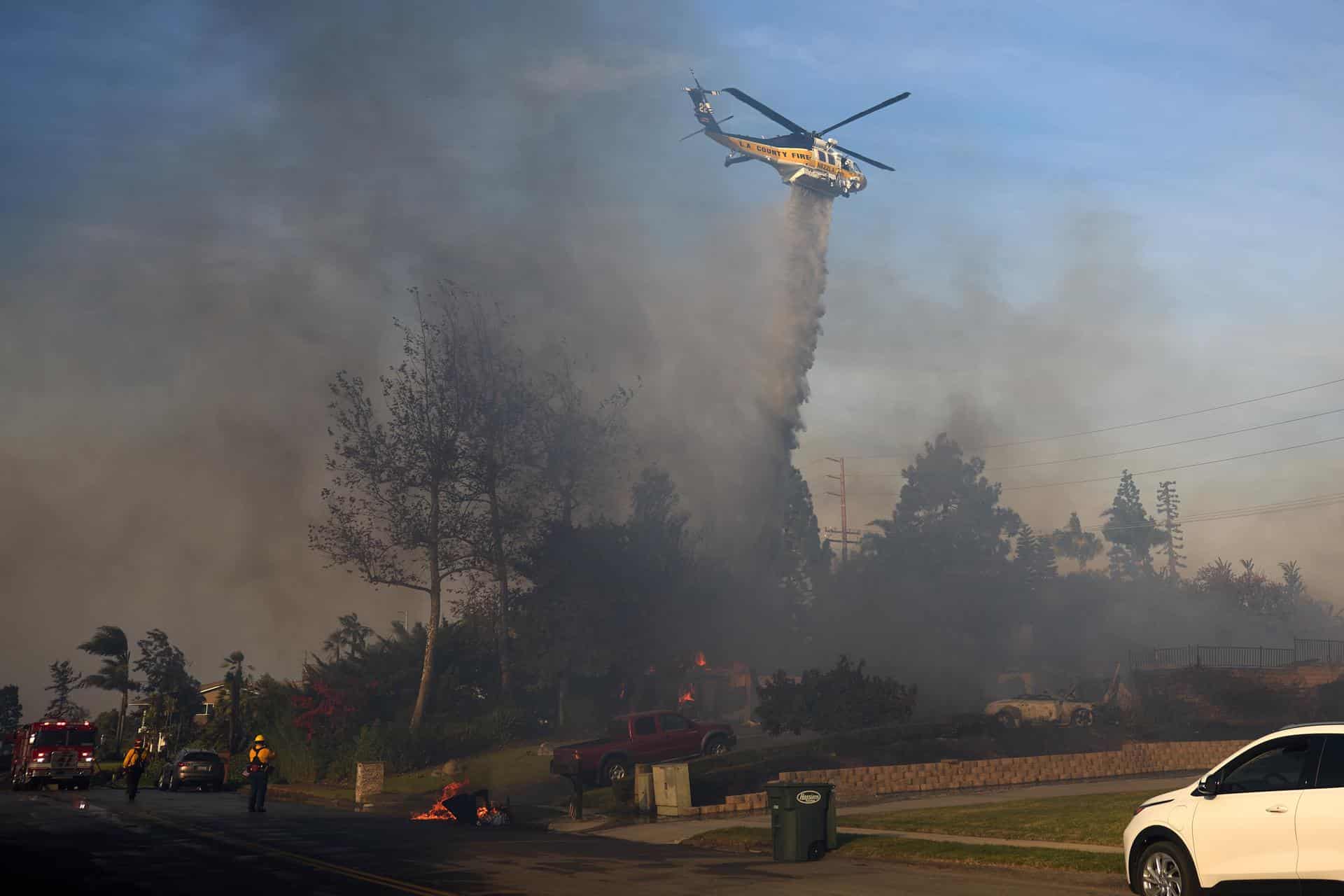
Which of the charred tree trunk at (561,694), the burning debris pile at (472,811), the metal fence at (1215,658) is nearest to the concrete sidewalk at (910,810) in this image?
Answer: the burning debris pile at (472,811)

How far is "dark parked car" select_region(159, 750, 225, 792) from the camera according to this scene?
42.1 meters

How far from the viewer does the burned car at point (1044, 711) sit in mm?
38875

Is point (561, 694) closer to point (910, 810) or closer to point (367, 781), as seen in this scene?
point (367, 781)

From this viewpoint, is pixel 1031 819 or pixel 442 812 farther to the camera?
pixel 442 812

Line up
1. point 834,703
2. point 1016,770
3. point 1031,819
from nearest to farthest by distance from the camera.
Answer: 1. point 1031,819
2. point 1016,770
3. point 834,703

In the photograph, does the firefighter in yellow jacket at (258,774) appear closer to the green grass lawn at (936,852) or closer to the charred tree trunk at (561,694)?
the green grass lawn at (936,852)

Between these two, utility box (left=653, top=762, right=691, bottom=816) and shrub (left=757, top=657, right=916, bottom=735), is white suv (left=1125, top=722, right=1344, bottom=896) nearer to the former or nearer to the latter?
utility box (left=653, top=762, right=691, bottom=816)

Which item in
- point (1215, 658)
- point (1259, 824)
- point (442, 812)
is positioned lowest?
point (442, 812)

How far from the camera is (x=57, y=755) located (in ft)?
139

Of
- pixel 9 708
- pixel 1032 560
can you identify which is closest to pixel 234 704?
pixel 1032 560

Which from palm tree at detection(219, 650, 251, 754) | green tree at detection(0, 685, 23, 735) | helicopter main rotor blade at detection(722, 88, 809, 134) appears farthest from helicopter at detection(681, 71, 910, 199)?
green tree at detection(0, 685, 23, 735)

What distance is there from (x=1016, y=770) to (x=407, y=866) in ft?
62.6

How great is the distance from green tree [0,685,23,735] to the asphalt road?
14115cm

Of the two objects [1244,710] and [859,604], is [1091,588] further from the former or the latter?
[1244,710]
